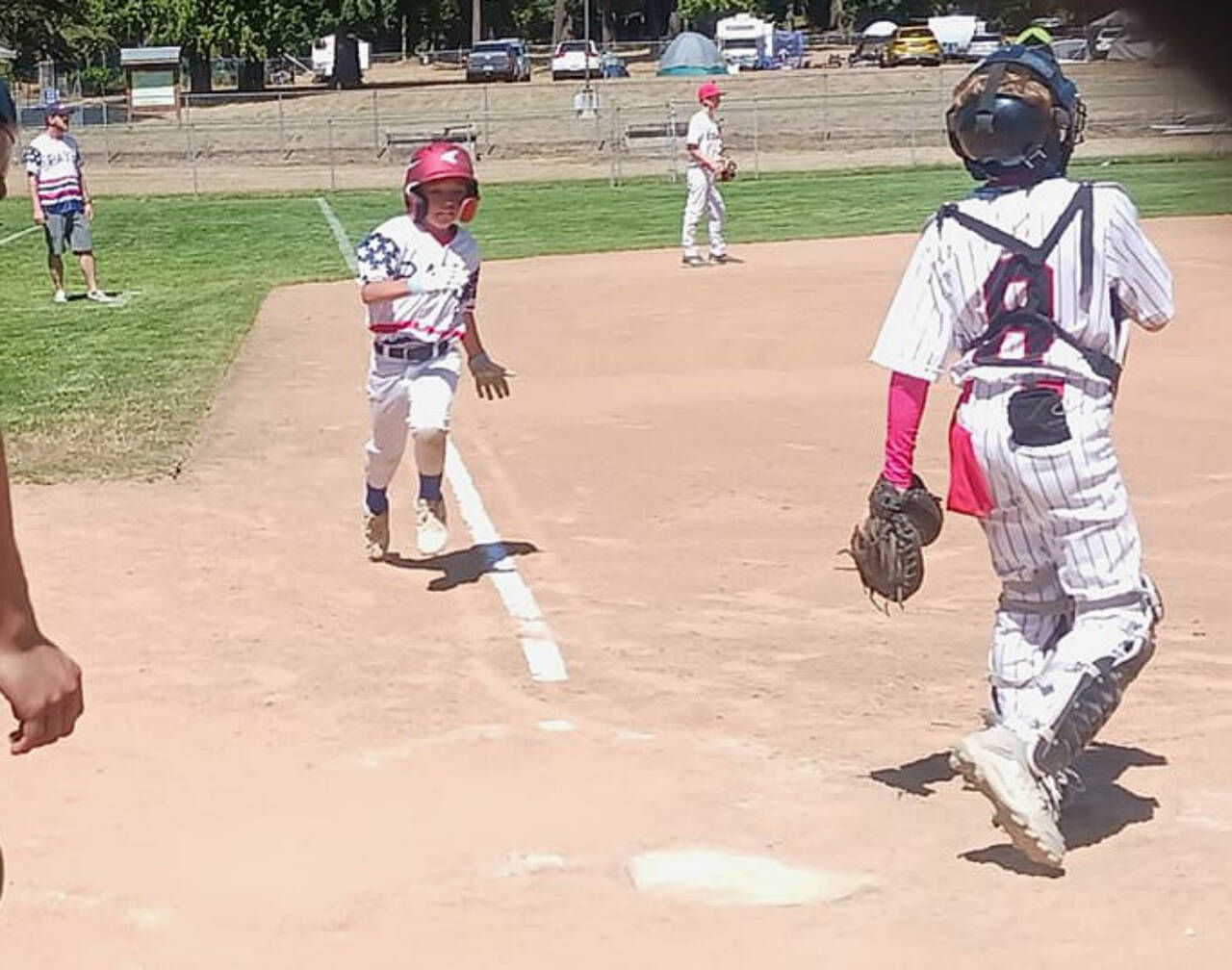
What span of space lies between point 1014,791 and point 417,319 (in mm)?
4187

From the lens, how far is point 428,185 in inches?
319

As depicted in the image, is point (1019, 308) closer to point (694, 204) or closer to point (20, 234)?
point (694, 204)

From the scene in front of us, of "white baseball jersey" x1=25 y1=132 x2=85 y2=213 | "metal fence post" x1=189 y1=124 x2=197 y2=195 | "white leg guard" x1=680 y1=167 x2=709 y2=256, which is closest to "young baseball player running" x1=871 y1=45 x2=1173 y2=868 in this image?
"white baseball jersey" x1=25 y1=132 x2=85 y2=213

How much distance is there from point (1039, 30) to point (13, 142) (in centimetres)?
300

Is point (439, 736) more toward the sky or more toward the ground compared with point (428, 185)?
more toward the ground

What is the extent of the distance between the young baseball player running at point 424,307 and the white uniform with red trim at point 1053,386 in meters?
3.41

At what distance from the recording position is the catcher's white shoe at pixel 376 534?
8578 millimetres

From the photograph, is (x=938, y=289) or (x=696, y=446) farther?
(x=696, y=446)

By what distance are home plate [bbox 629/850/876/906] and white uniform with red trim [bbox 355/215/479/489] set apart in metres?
3.43

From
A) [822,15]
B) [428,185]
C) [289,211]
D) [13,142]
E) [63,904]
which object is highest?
[822,15]

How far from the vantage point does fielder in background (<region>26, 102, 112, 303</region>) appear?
62.7 feet

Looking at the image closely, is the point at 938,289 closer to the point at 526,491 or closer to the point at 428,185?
the point at 428,185

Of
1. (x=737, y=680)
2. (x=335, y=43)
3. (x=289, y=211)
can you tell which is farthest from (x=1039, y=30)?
(x=335, y=43)

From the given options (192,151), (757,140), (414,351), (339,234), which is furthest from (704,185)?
(192,151)
